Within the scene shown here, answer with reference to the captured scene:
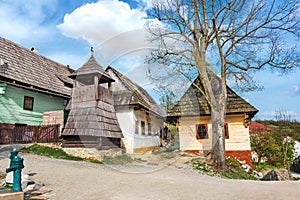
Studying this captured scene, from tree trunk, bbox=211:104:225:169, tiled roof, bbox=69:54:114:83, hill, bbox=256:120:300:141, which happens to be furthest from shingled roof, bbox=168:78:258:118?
hill, bbox=256:120:300:141

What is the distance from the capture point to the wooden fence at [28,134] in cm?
1220

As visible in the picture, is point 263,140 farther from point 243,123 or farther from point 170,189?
point 170,189

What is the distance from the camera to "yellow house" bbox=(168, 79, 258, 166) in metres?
13.6

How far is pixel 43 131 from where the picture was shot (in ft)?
43.6

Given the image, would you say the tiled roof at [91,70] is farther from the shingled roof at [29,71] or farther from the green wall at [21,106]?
the green wall at [21,106]

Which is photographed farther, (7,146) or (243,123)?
(243,123)

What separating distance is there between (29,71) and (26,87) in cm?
202

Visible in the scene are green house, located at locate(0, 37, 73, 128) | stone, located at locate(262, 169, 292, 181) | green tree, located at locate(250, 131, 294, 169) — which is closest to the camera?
stone, located at locate(262, 169, 292, 181)

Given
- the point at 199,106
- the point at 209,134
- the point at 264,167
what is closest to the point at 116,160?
the point at 209,134

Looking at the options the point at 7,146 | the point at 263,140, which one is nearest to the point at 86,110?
the point at 7,146

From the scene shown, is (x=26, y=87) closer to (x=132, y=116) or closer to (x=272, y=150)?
(x=132, y=116)

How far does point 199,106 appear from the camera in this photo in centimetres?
1474

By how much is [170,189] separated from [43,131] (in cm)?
1009

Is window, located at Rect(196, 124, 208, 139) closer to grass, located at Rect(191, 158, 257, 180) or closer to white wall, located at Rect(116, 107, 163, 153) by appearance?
grass, located at Rect(191, 158, 257, 180)
